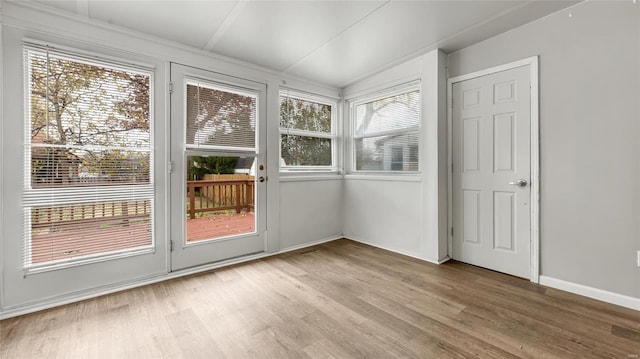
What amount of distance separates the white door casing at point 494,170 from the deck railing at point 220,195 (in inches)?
98.5

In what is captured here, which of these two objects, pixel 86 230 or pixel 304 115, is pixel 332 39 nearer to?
pixel 304 115

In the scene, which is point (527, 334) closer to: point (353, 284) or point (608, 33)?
point (353, 284)

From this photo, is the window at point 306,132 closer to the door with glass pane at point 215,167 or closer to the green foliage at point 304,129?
the green foliage at point 304,129

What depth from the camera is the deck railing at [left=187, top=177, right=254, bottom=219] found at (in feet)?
9.48

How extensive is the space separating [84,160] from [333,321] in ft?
8.14

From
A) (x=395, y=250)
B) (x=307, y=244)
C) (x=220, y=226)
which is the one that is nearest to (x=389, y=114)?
(x=395, y=250)

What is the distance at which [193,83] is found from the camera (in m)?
2.84

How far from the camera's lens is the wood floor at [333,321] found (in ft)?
5.24

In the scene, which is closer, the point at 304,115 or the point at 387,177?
the point at 387,177

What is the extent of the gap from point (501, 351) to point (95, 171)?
3347 millimetres

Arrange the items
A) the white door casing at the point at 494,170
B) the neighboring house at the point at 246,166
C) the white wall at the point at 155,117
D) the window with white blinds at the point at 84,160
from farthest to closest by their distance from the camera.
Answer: the neighboring house at the point at 246,166 → the white door casing at the point at 494,170 → the window with white blinds at the point at 84,160 → the white wall at the point at 155,117

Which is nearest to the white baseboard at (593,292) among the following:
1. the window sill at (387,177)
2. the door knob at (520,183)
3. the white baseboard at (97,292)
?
the door knob at (520,183)

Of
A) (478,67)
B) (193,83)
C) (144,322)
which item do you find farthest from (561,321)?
(193,83)

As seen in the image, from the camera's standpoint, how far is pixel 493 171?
A: 279cm
